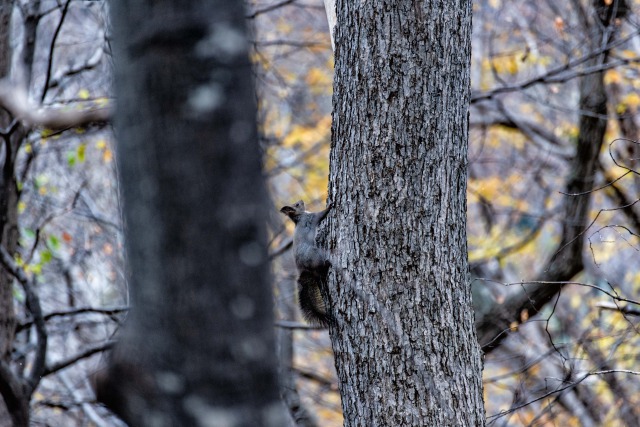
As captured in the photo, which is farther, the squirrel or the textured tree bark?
the squirrel

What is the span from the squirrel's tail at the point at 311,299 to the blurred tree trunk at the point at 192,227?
2188 mm

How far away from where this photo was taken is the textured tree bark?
321cm

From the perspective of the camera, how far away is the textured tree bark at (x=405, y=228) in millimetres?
3213

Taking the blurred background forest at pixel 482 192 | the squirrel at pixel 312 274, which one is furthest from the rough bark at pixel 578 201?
the squirrel at pixel 312 274

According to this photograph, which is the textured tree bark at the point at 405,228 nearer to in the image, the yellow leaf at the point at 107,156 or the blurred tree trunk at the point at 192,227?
the blurred tree trunk at the point at 192,227

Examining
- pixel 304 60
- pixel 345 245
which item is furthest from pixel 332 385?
pixel 304 60

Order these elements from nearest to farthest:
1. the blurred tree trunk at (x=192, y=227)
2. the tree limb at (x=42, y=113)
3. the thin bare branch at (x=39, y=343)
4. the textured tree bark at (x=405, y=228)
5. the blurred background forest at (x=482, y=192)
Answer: the blurred tree trunk at (x=192, y=227) → the textured tree bark at (x=405, y=228) → the thin bare branch at (x=39, y=343) → the tree limb at (x=42, y=113) → the blurred background forest at (x=482, y=192)

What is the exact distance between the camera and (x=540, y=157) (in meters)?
11.2

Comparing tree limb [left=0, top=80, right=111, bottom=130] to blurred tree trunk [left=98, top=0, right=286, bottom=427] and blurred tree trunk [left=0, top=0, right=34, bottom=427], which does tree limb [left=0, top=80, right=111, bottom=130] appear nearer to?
blurred tree trunk [left=0, top=0, right=34, bottom=427]

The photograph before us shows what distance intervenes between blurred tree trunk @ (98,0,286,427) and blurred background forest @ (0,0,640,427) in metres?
2.89

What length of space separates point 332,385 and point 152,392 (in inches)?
264

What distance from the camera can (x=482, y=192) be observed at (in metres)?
9.87

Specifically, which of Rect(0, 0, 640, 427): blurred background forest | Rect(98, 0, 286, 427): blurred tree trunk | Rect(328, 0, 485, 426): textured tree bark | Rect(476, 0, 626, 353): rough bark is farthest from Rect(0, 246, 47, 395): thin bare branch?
Rect(476, 0, 626, 353): rough bark

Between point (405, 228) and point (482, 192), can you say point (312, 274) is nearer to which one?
point (405, 228)
